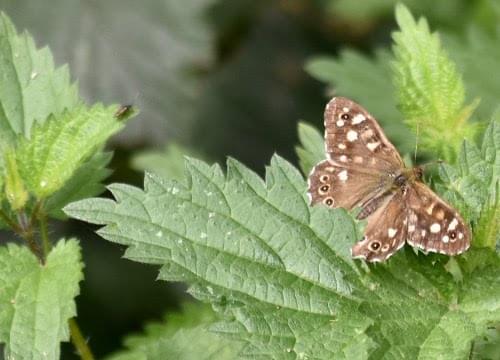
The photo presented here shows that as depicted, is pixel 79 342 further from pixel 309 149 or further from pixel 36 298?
pixel 309 149

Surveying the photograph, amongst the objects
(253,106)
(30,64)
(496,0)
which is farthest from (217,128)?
(30,64)

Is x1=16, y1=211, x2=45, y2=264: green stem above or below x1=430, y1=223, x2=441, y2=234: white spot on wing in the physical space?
above

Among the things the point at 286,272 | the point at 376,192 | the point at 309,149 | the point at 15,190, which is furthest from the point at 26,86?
the point at 376,192

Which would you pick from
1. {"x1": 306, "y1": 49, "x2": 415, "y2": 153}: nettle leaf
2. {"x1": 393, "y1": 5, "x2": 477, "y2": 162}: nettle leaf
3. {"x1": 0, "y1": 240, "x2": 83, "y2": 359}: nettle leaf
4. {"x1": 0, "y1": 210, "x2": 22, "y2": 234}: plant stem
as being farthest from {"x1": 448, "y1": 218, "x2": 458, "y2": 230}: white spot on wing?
{"x1": 306, "y1": 49, "x2": 415, "y2": 153}: nettle leaf

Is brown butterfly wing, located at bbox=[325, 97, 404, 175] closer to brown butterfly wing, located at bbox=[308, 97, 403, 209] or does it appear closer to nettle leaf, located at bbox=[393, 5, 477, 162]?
brown butterfly wing, located at bbox=[308, 97, 403, 209]

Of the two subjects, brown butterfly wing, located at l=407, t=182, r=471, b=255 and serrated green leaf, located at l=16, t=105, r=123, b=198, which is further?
serrated green leaf, located at l=16, t=105, r=123, b=198

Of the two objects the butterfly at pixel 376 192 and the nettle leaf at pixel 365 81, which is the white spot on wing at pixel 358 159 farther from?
the nettle leaf at pixel 365 81

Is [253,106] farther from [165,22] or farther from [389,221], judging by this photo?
[389,221]
